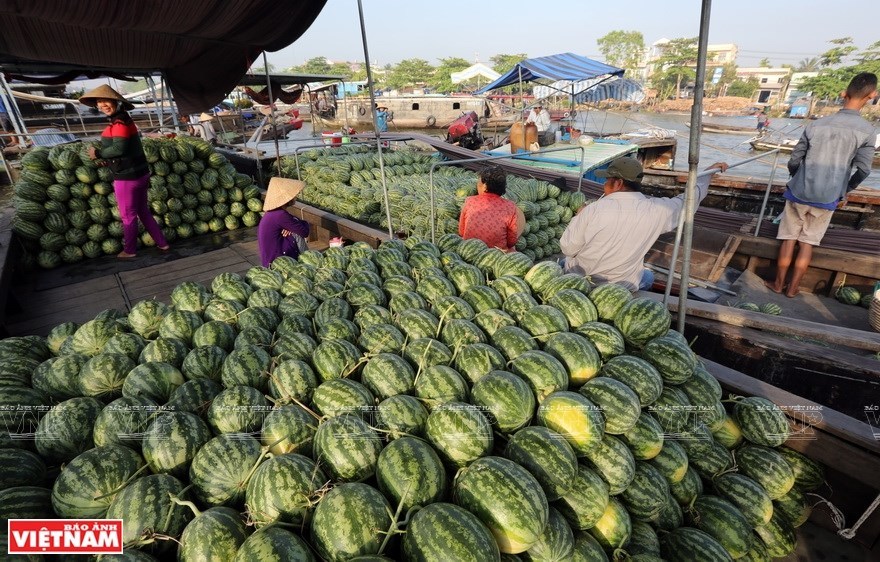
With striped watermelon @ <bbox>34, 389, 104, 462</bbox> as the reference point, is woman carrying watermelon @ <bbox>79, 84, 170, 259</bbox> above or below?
above

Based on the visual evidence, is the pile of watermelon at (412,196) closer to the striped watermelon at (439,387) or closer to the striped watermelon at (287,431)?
the striped watermelon at (439,387)

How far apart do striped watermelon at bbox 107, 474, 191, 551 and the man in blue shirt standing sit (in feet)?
23.1

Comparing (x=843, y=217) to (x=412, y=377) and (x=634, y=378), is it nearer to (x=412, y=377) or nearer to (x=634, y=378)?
(x=634, y=378)

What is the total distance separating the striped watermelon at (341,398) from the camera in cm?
169

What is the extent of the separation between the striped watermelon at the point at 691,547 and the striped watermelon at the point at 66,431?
2492 millimetres

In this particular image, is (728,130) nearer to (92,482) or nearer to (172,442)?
(172,442)

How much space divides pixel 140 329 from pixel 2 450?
0.98 meters

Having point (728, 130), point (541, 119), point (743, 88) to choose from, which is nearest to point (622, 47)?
point (743, 88)

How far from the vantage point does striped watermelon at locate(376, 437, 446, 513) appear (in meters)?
1.36

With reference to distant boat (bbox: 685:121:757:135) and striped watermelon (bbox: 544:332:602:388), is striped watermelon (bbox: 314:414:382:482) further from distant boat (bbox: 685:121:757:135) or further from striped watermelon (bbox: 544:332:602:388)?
distant boat (bbox: 685:121:757:135)

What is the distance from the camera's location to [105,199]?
644 cm

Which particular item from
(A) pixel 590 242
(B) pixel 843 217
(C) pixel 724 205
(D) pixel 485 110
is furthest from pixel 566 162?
(D) pixel 485 110

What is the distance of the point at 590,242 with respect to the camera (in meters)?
3.74

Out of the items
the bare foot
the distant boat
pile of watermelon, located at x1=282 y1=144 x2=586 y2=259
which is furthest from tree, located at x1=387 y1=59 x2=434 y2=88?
the bare foot
